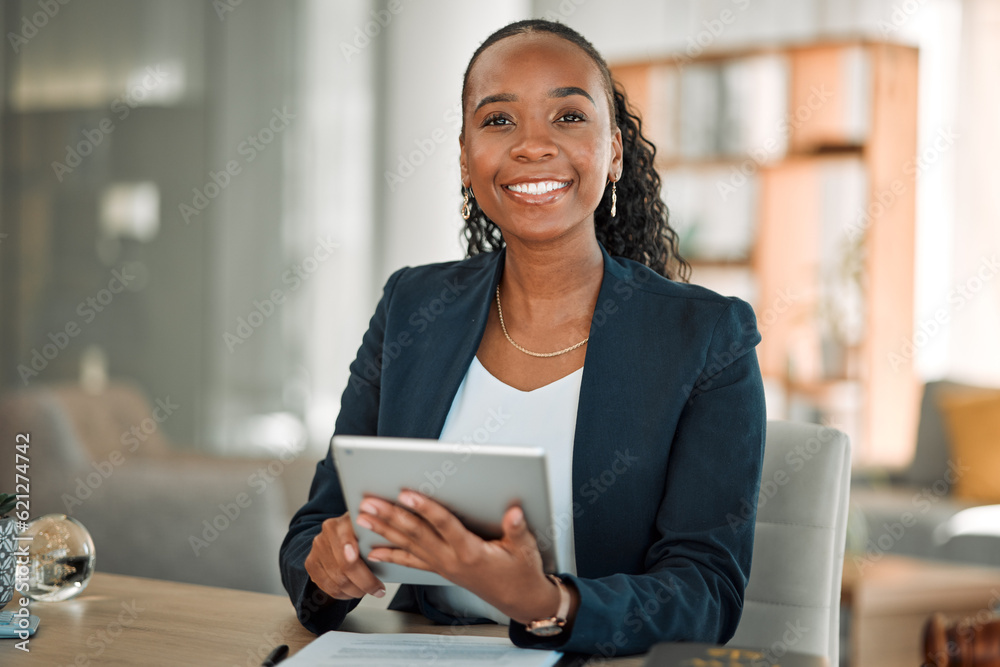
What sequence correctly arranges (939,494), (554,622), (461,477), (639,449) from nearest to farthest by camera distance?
(461,477) < (554,622) < (639,449) < (939,494)

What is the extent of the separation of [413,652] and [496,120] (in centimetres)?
72

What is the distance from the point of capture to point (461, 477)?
87cm

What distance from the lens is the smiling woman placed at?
3.43 feet

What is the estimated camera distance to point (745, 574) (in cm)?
115

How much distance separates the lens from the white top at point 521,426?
1.26 metres

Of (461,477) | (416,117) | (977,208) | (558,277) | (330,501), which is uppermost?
(416,117)

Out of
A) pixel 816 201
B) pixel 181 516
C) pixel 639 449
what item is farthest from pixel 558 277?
pixel 816 201

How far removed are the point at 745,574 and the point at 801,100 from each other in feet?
12.0

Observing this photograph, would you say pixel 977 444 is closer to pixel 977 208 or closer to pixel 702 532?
pixel 977 208

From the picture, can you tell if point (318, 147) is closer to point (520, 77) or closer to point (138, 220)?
point (138, 220)

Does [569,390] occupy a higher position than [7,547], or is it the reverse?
[569,390]

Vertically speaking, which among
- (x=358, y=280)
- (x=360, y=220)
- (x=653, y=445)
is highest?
(x=360, y=220)

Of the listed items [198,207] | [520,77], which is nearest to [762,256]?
[198,207]

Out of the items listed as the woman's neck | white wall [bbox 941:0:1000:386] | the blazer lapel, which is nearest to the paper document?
the blazer lapel
